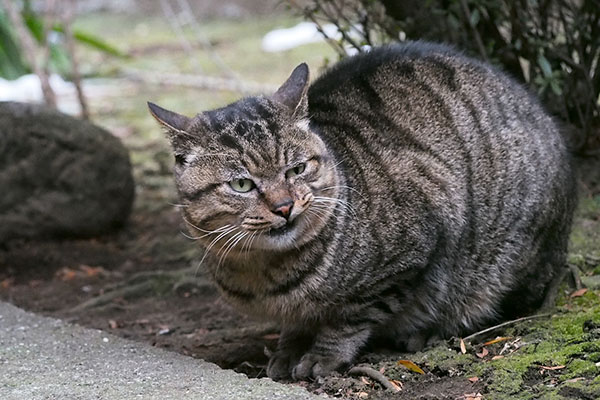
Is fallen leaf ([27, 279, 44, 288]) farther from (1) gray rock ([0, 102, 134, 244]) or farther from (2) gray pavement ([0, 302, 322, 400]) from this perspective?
(2) gray pavement ([0, 302, 322, 400])

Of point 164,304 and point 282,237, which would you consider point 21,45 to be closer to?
point 164,304

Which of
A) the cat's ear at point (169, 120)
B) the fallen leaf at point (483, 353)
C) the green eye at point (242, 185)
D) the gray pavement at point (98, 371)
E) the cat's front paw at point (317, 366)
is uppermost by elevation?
the cat's ear at point (169, 120)

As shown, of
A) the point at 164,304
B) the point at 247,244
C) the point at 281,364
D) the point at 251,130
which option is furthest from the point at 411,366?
the point at 164,304

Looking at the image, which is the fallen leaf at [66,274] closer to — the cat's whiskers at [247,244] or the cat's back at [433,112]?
the cat's back at [433,112]

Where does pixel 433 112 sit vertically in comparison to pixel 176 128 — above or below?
below

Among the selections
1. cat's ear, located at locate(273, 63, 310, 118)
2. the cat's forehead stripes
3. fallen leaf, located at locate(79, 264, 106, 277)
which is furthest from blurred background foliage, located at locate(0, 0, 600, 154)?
fallen leaf, located at locate(79, 264, 106, 277)

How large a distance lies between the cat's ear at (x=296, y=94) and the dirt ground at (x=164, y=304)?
3.85 feet

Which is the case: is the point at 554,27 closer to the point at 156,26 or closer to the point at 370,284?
the point at 370,284

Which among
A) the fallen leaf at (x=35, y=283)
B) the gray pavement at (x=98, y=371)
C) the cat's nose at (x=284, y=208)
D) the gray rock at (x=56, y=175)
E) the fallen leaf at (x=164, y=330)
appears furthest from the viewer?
the gray rock at (x=56, y=175)

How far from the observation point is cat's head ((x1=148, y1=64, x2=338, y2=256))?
3.49 meters

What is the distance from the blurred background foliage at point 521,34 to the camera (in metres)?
5.16

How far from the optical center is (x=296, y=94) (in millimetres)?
3805

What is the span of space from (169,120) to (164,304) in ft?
5.99

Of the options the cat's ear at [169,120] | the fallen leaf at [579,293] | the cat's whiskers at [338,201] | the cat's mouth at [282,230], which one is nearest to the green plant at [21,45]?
the cat's ear at [169,120]
